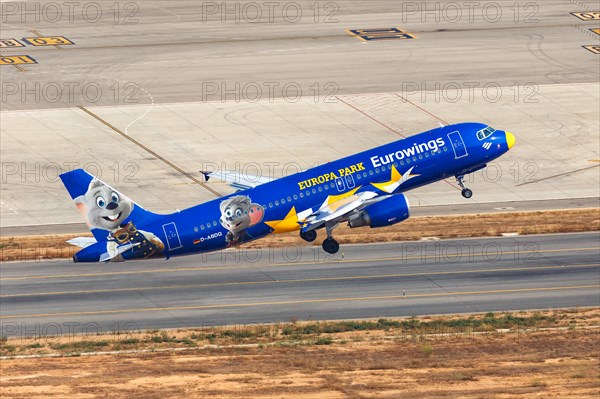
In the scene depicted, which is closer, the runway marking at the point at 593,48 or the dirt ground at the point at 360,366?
the dirt ground at the point at 360,366

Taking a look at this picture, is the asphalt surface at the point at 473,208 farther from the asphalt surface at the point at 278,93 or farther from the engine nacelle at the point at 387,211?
the engine nacelle at the point at 387,211

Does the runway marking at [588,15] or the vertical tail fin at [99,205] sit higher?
the runway marking at [588,15]

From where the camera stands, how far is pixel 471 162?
356 ft

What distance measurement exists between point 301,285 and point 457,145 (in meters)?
17.6

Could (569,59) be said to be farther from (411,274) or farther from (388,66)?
(411,274)

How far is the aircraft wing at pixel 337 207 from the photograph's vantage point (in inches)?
4035

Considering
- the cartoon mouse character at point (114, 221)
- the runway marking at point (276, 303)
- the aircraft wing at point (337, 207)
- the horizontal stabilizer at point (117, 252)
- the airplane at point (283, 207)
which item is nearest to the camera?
the cartoon mouse character at point (114, 221)

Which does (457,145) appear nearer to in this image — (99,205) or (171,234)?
(171,234)

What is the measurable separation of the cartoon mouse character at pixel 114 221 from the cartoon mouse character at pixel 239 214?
464cm

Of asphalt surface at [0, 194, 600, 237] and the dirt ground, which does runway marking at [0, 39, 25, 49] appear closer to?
asphalt surface at [0, 194, 600, 237]

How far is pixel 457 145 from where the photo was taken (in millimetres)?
107188
